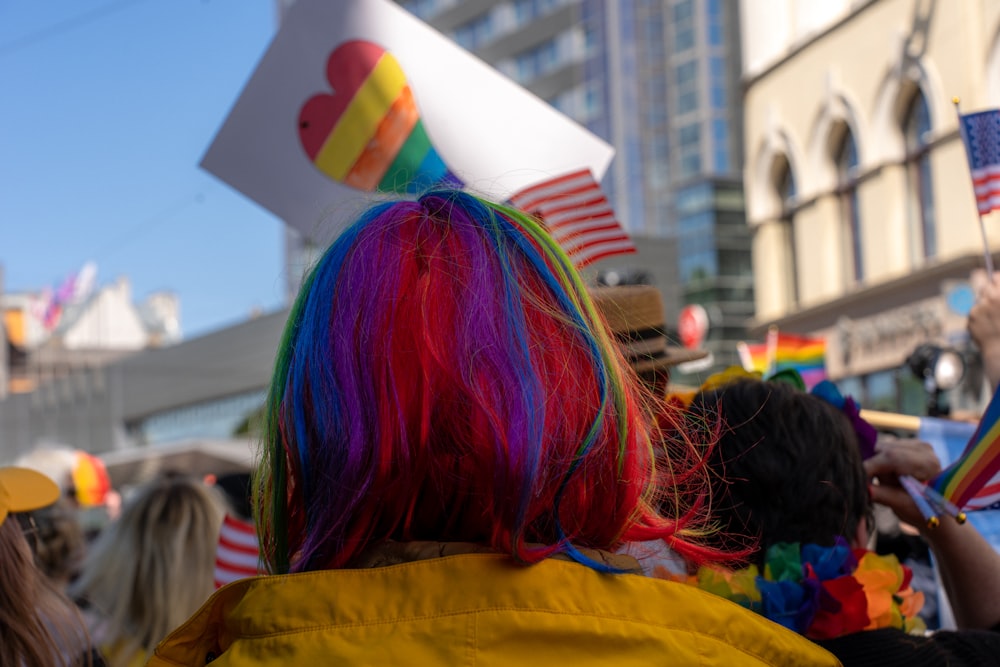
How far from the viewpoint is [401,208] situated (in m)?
1.33

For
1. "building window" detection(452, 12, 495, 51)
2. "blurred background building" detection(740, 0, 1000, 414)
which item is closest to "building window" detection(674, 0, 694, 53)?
"building window" detection(452, 12, 495, 51)

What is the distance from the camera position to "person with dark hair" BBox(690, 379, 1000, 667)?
170cm

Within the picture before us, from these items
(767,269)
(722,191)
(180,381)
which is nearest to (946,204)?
(767,269)

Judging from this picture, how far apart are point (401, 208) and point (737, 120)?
42.1 m

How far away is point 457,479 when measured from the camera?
1.19 meters

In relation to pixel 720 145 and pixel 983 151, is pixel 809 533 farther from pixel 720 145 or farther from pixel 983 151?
pixel 720 145

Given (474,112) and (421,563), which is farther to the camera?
(474,112)

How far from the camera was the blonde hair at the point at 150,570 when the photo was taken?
11.6ft

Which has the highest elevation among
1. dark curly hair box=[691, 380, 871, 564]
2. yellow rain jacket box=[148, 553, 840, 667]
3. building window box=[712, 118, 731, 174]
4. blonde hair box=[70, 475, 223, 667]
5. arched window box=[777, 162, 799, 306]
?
building window box=[712, 118, 731, 174]

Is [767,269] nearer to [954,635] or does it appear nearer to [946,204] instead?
[946,204]

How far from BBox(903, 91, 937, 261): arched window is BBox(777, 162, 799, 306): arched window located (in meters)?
3.09

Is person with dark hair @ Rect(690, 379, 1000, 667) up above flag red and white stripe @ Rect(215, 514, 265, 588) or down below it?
above

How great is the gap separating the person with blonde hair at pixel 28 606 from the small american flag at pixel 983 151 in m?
1.88

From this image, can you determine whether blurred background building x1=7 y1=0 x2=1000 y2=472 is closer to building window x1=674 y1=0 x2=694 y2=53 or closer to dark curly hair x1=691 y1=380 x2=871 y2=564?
building window x1=674 y1=0 x2=694 y2=53
